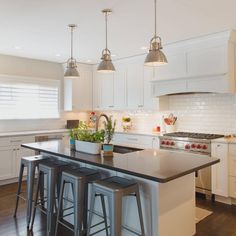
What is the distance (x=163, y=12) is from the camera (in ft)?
9.58

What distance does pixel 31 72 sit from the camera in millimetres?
5504

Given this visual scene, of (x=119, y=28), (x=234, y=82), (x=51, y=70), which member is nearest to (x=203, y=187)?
(x=234, y=82)

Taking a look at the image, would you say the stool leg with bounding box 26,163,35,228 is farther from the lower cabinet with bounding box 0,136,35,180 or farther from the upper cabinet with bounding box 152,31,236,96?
the upper cabinet with bounding box 152,31,236,96

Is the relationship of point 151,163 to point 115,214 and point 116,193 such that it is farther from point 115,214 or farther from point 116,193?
point 115,214

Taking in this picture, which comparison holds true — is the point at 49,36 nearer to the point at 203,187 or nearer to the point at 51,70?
the point at 51,70

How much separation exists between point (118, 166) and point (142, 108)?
3092 mm

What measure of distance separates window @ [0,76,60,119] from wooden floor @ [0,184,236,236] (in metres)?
2.11

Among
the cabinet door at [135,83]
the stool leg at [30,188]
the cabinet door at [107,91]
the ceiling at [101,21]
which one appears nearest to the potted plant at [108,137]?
the stool leg at [30,188]

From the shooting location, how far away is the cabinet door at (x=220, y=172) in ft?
11.9

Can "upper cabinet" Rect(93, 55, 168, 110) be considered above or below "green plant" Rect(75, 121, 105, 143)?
above

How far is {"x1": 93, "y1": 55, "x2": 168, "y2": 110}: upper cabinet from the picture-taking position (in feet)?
16.4

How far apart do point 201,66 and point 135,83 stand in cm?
160

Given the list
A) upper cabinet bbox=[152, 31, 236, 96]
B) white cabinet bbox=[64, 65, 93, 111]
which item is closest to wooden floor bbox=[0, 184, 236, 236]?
upper cabinet bbox=[152, 31, 236, 96]

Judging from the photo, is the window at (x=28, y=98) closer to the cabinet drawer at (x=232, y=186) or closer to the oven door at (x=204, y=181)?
the oven door at (x=204, y=181)
